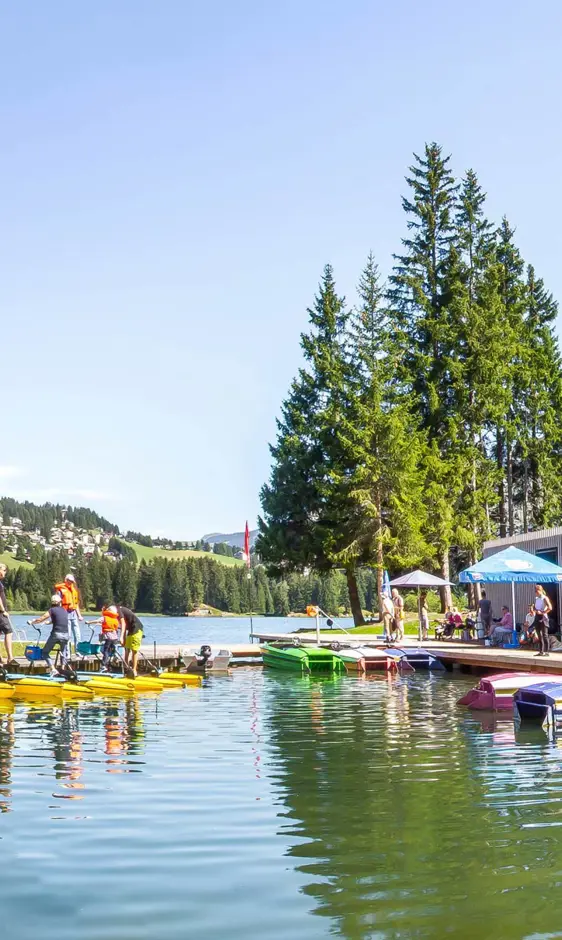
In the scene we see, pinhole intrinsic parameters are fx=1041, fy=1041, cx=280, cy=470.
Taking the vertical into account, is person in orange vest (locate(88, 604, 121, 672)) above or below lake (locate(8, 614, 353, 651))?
above

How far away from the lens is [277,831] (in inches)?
359

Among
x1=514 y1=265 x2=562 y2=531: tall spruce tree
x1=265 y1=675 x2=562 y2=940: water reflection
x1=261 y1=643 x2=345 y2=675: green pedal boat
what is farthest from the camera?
x1=514 y1=265 x2=562 y2=531: tall spruce tree

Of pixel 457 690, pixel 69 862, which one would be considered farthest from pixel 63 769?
pixel 457 690

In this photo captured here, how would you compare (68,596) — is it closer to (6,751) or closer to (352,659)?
(6,751)

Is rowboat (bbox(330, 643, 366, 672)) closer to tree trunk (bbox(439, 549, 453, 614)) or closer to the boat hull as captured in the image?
the boat hull

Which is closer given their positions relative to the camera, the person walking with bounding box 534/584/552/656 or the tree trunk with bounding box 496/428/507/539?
the person walking with bounding box 534/584/552/656

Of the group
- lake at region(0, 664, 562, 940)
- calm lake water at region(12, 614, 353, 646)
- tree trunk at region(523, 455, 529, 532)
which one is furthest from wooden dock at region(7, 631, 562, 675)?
tree trunk at region(523, 455, 529, 532)

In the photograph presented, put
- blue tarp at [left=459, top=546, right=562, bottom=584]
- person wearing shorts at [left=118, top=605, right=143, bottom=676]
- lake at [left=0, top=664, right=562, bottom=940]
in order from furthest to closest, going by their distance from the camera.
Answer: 1. blue tarp at [left=459, top=546, right=562, bottom=584]
2. person wearing shorts at [left=118, top=605, right=143, bottom=676]
3. lake at [left=0, top=664, right=562, bottom=940]

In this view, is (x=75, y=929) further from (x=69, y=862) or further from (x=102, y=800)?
(x=102, y=800)

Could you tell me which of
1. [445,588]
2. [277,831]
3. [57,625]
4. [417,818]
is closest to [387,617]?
[445,588]

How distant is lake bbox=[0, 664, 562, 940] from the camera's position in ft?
21.9

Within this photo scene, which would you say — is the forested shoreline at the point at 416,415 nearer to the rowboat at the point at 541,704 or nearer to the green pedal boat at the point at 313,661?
the green pedal boat at the point at 313,661

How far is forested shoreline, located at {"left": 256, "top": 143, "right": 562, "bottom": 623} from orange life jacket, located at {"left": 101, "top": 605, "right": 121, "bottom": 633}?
25.1 metres

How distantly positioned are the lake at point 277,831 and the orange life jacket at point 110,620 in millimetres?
8268
